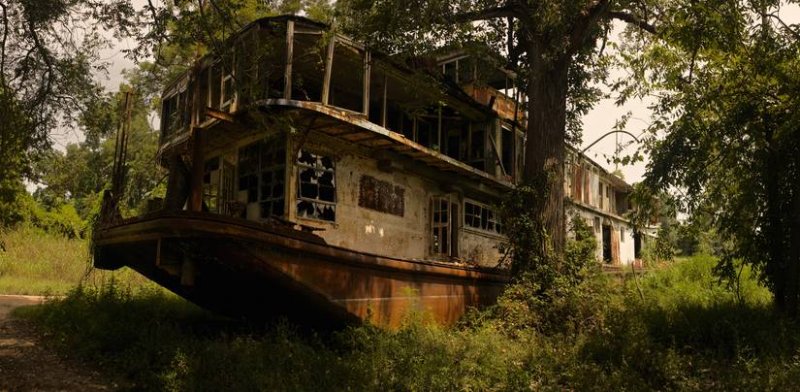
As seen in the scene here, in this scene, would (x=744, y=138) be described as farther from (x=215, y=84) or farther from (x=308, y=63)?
(x=215, y=84)

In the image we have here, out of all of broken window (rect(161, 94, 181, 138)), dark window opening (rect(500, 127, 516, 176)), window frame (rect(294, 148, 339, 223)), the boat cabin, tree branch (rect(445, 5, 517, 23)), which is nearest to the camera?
the boat cabin

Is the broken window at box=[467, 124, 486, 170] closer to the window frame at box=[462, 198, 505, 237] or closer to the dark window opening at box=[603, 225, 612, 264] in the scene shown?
the window frame at box=[462, 198, 505, 237]

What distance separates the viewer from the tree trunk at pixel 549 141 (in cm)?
1089

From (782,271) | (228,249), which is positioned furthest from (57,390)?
(782,271)

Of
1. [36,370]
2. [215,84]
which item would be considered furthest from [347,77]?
[36,370]

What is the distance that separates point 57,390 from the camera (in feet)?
22.7

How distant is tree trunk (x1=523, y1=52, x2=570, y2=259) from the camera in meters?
10.9

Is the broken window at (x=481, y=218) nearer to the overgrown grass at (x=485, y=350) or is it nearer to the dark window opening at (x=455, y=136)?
the dark window opening at (x=455, y=136)

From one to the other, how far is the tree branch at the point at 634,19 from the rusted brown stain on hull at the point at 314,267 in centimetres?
613

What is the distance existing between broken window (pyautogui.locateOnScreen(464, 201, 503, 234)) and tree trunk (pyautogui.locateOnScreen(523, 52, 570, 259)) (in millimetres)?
3348

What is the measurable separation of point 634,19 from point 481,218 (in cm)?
629

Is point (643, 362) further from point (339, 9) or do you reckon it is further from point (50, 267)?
point (50, 267)

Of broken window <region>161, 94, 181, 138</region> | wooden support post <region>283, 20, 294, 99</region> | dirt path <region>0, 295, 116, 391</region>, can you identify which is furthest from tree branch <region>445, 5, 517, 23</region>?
dirt path <region>0, 295, 116, 391</region>

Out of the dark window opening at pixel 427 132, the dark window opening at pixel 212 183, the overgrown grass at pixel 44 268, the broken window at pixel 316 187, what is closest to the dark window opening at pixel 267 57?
the broken window at pixel 316 187
